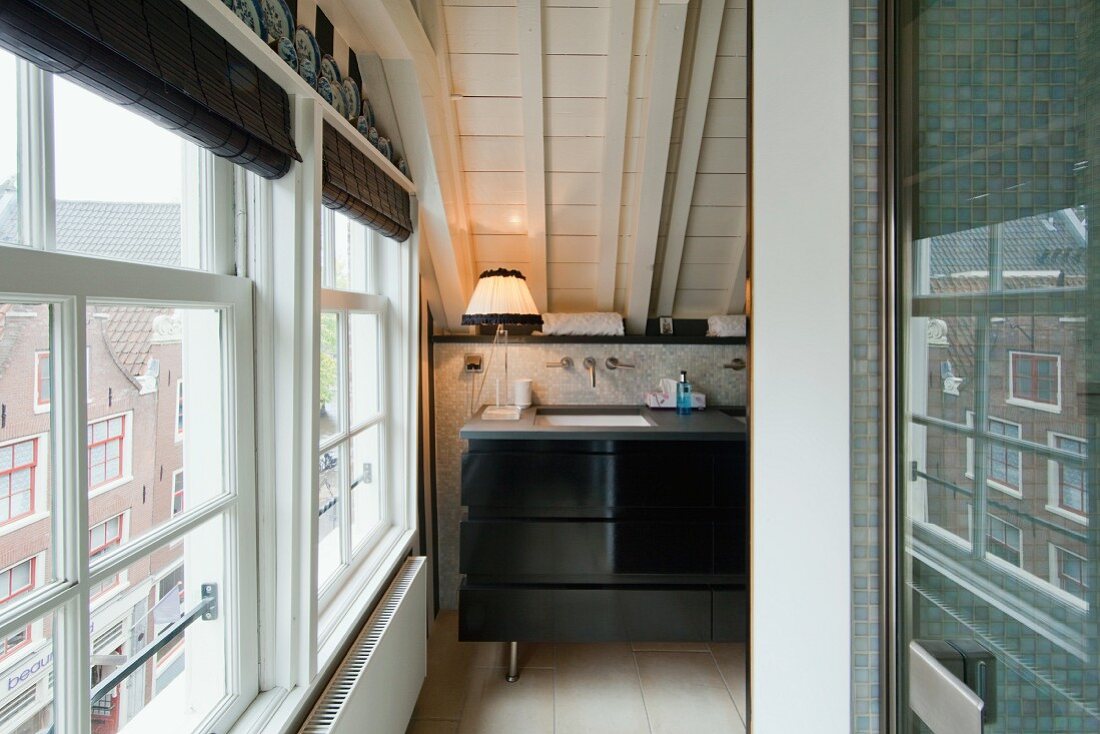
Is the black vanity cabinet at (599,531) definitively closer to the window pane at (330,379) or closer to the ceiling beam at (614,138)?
the window pane at (330,379)

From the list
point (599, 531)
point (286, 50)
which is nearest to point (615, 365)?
point (599, 531)

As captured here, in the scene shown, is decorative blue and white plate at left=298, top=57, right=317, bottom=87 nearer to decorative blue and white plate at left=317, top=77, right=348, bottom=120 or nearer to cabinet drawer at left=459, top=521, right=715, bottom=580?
decorative blue and white plate at left=317, top=77, right=348, bottom=120

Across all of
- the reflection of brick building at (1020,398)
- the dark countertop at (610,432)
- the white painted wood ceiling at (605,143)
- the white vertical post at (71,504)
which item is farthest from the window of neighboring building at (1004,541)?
the dark countertop at (610,432)

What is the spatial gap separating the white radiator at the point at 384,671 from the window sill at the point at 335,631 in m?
0.03

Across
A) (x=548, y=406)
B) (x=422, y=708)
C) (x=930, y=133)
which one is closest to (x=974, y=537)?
(x=930, y=133)

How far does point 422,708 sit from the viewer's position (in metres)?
2.07

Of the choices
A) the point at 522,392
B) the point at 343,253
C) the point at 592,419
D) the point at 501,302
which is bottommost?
the point at 592,419

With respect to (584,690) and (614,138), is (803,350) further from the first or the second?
(584,690)

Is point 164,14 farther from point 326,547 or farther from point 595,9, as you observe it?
point 326,547

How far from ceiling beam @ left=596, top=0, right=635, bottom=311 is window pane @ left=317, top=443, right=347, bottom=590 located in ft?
4.21

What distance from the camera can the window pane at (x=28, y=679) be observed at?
70 centimetres

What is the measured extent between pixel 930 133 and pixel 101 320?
128 cm

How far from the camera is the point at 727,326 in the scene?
2.74 meters

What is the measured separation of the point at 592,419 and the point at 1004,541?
1.93 m
